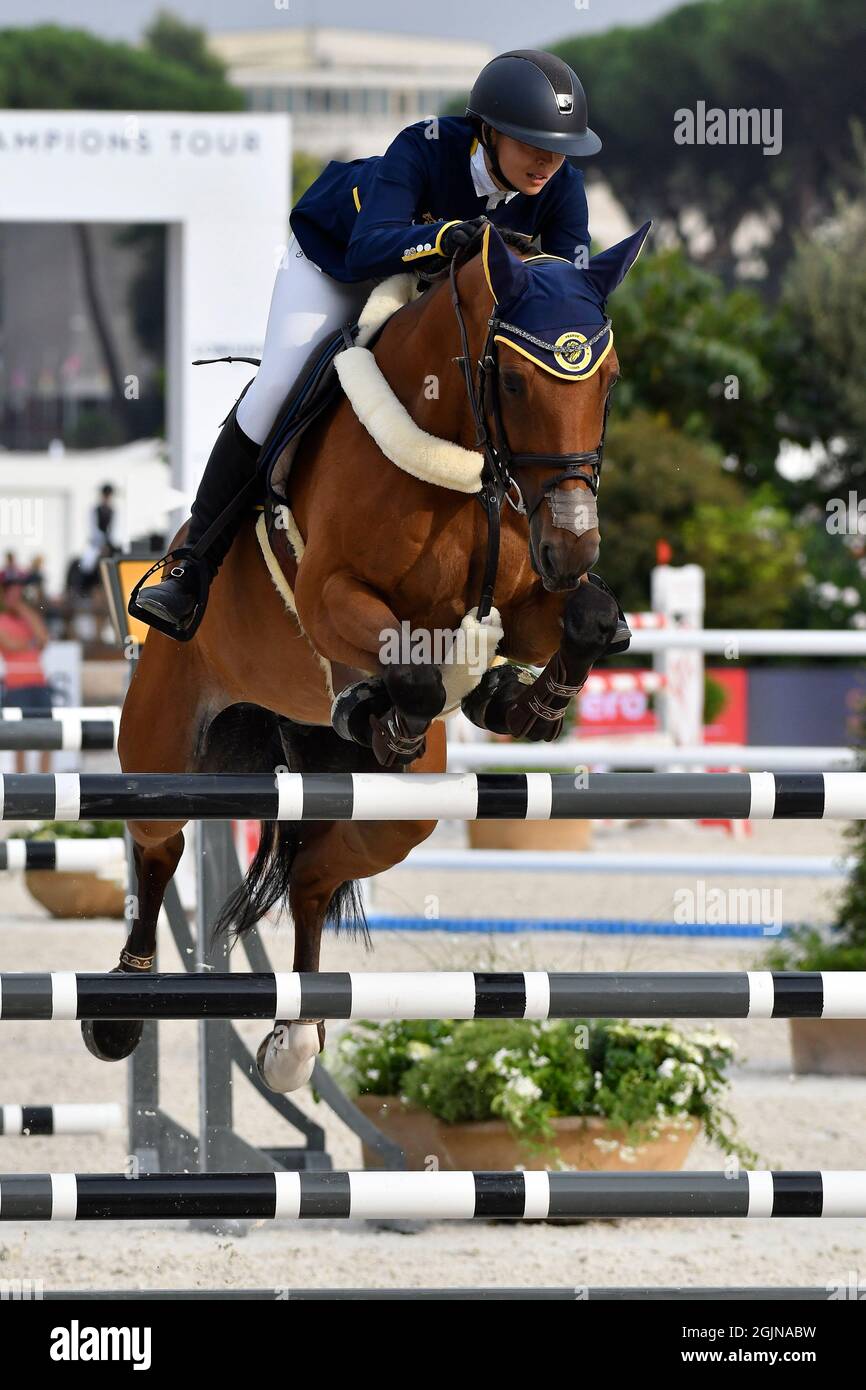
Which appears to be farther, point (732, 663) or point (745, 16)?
point (745, 16)

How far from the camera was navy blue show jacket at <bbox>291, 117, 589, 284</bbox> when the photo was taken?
3520 mm

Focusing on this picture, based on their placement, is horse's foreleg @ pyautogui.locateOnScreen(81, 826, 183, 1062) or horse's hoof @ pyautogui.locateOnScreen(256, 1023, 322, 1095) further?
horse's foreleg @ pyautogui.locateOnScreen(81, 826, 183, 1062)

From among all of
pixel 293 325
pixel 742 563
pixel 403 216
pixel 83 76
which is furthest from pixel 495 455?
pixel 83 76

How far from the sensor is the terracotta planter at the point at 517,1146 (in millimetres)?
4816

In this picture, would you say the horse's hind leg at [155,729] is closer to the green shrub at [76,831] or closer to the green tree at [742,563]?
the green shrub at [76,831]

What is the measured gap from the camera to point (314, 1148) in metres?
4.99

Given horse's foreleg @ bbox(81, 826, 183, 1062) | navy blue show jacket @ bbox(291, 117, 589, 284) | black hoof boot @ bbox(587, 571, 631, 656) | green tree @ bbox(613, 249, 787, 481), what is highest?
green tree @ bbox(613, 249, 787, 481)

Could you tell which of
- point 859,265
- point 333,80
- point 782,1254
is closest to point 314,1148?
point 782,1254

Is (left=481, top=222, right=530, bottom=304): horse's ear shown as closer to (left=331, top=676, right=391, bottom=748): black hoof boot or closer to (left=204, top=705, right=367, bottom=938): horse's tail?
(left=331, top=676, right=391, bottom=748): black hoof boot

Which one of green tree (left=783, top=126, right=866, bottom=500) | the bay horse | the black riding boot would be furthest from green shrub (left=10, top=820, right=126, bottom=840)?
green tree (left=783, top=126, right=866, bottom=500)

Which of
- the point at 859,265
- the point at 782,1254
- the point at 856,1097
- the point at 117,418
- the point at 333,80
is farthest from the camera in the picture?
the point at 333,80

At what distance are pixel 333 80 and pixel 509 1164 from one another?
100 m

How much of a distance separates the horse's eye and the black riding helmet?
523 millimetres

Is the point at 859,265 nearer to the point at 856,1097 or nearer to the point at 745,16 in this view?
the point at 856,1097
